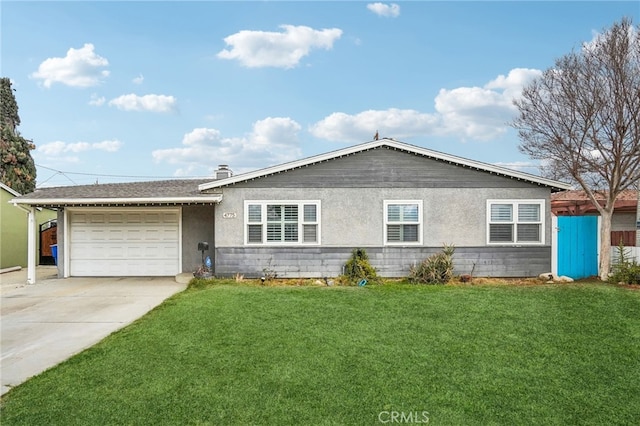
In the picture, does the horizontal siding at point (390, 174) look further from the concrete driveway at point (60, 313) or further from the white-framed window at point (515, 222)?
the concrete driveway at point (60, 313)

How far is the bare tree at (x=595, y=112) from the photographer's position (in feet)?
39.9

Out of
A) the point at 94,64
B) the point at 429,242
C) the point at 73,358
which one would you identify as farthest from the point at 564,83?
the point at 94,64

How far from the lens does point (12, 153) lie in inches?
1065

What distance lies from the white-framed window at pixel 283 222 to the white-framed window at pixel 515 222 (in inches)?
204

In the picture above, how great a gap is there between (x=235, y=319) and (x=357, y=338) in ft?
8.04

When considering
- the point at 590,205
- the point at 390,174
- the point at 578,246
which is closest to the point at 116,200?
the point at 390,174

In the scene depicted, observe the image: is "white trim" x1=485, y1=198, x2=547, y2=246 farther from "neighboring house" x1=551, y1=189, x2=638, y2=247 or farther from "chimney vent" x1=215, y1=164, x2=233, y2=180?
"chimney vent" x1=215, y1=164, x2=233, y2=180

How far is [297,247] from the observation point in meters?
12.6

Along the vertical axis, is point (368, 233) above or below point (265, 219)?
below

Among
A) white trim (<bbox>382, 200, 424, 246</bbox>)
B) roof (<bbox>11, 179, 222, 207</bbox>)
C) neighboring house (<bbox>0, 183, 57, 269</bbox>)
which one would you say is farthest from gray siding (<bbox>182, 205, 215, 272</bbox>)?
neighboring house (<bbox>0, 183, 57, 269</bbox>)

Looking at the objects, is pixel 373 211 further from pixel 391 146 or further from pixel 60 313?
pixel 60 313

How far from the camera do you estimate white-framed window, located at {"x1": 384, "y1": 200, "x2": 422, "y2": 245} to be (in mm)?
12695

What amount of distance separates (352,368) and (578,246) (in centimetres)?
1088

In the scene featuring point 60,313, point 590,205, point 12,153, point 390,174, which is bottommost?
point 60,313
